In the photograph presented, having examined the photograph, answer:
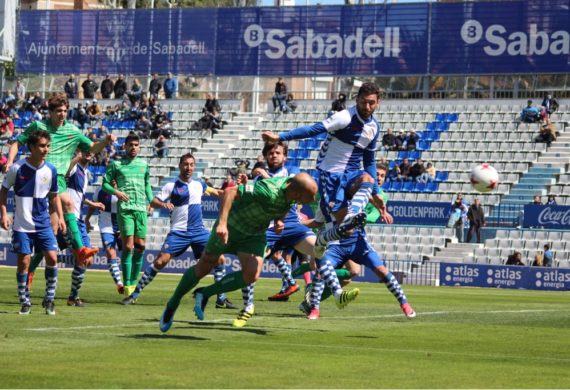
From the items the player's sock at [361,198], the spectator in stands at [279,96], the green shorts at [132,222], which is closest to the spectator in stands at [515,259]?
the spectator in stands at [279,96]

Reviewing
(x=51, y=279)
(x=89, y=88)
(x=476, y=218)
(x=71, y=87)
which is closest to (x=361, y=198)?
(x=51, y=279)

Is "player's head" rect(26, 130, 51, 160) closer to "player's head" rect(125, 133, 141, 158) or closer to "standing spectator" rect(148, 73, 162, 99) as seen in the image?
"player's head" rect(125, 133, 141, 158)

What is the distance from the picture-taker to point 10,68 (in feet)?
200

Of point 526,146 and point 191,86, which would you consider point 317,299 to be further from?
point 191,86

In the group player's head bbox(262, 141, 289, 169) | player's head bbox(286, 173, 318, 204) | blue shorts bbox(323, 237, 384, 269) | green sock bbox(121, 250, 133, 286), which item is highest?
player's head bbox(262, 141, 289, 169)

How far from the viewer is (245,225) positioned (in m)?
12.5

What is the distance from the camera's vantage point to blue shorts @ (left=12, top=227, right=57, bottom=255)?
14734 mm

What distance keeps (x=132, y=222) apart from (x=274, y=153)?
455 centimetres

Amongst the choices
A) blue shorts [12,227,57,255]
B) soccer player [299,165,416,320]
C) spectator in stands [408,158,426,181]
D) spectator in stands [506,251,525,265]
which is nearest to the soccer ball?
soccer player [299,165,416,320]

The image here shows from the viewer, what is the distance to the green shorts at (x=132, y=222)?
757 inches

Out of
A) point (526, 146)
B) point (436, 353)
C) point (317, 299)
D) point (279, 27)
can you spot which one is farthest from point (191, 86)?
point (436, 353)

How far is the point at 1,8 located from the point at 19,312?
47.6m

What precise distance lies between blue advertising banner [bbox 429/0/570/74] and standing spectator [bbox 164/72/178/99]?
12.3 metres

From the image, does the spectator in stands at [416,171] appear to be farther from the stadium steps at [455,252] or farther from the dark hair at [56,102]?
the dark hair at [56,102]
